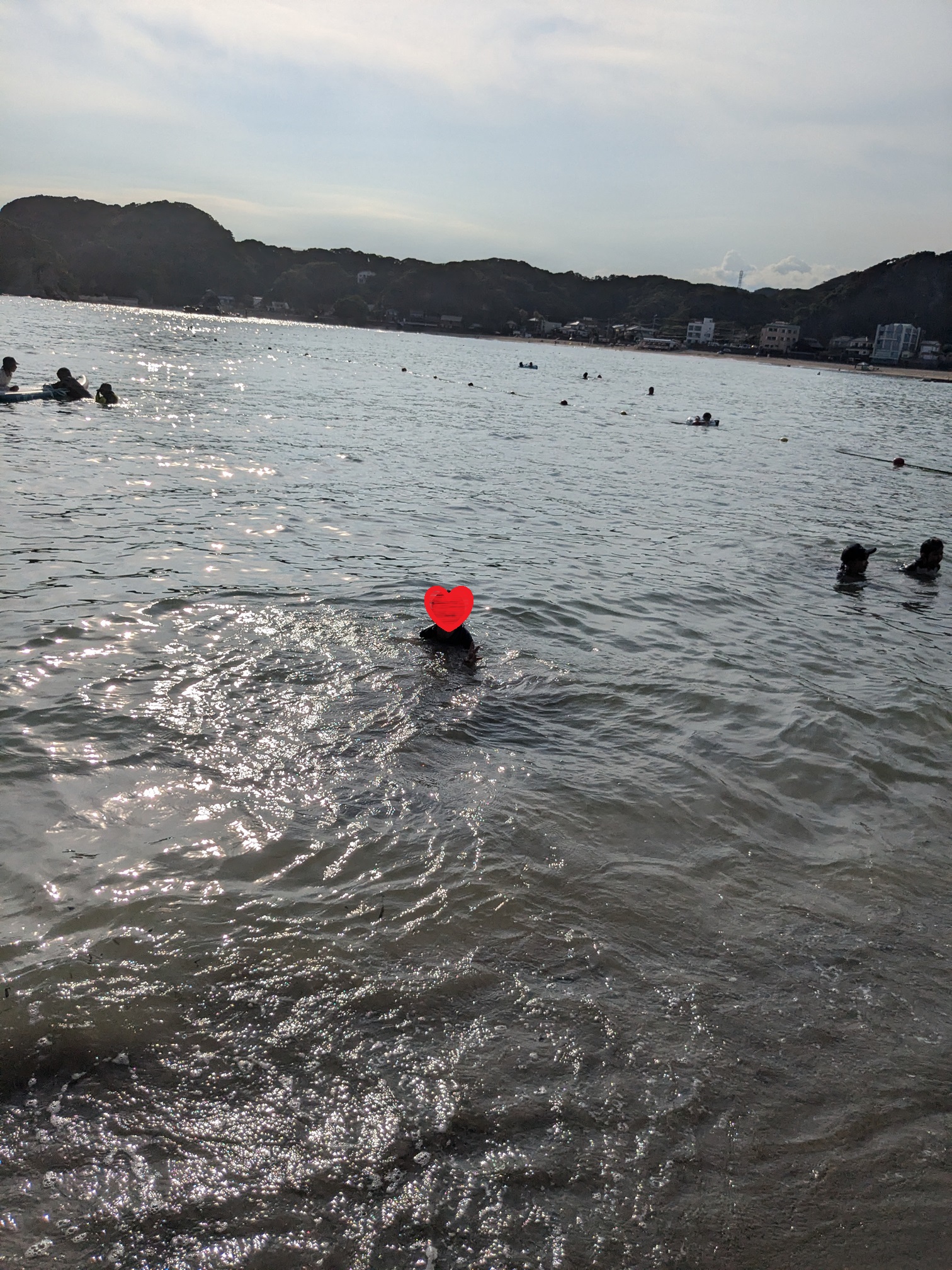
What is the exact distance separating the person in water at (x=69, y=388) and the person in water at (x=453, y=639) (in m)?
23.9

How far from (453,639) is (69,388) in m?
24.7

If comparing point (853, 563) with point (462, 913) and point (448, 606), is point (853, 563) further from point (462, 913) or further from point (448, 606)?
point (462, 913)

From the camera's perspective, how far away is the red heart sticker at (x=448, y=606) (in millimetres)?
9195

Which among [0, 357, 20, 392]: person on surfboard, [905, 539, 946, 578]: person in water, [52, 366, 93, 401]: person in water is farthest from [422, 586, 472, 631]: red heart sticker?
[0, 357, 20, 392]: person on surfboard

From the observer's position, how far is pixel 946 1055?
447cm

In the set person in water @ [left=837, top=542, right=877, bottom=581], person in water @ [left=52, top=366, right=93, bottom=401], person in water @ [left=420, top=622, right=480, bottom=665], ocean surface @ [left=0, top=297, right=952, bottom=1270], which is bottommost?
ocean surface @ [left=0, top=297, right=952, bottom=1270]

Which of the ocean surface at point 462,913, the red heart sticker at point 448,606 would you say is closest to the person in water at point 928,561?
the ocean surface at point 462,913

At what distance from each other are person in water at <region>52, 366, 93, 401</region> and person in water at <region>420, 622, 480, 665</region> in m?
23.9

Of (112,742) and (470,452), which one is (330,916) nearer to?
(112,742)

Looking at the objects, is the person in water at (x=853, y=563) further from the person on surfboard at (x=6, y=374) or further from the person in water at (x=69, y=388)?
the person on surfboard at (x=6, y=374)

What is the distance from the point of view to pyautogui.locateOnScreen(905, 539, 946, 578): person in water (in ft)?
50.6

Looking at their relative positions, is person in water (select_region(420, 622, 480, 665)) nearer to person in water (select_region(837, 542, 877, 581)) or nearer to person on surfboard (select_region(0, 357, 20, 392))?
person in water (select_region(837, 542, 877, 581))

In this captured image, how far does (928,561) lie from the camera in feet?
51.1

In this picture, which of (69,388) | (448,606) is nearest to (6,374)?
(69,388)
